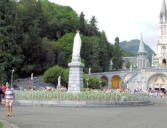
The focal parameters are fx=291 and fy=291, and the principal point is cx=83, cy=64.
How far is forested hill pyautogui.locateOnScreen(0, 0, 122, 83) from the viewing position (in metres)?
38.7

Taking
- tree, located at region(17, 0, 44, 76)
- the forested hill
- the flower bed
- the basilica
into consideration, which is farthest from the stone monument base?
the basilica

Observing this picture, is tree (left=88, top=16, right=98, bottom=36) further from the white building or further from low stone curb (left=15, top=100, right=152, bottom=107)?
low stone curb (left=15, top=100, right=152, bottom=107)

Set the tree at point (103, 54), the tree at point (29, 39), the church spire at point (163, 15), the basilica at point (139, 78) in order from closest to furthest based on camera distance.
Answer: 1. the tree at point (29, 39)
2. the basilica at point (139, 78)
3. the tree at point (103, 54)
4. the church spire at point (163, 15)

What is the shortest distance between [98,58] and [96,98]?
4355 centimetres

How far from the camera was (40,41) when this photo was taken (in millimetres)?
49062

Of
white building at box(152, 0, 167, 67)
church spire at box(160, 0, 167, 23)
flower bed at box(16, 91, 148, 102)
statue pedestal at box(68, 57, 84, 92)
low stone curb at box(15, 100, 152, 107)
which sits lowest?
low stone curb at box(15, 100, 152, 107)

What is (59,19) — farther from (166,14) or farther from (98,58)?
(166,14)

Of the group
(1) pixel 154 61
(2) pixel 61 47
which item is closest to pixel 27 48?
(2) pixel 61 47

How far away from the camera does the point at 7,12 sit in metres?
38.9

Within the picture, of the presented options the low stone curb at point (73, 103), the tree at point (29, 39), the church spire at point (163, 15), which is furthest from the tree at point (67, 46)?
the church spire at point (163, 15)

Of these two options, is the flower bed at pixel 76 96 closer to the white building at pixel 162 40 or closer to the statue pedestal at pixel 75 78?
the statue pedestal at pixel 75 78

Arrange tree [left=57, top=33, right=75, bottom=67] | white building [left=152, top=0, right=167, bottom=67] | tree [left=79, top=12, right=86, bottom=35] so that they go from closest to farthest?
tree [left=57, top=33, right=75, bottom=67] < tree [left=79, top=12, right=86, bottom=35] < white building [left=152, top=0, right=167, bottom=67]

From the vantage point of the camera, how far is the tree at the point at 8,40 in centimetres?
3734

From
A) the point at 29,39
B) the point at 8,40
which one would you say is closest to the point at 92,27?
the point at 29,39
